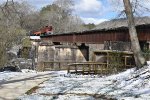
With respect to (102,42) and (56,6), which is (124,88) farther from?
(56,6)

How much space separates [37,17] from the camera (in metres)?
126

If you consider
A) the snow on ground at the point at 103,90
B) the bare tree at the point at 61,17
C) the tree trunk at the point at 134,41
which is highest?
the bare tree at the point at 61,17

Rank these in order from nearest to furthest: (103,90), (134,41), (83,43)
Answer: (103,90), (134,41), (83,43)

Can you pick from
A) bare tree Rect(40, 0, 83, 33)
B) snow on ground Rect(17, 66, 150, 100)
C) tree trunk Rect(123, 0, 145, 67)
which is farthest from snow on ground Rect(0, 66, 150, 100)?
bare tree Rect(40, 0, 83, 33)

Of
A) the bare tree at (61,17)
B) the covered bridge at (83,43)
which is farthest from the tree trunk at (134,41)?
the bare tree at (61,17)

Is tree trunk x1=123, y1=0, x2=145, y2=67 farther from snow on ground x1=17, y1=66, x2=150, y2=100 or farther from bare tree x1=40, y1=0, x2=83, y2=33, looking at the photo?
bare tree x1=40, y1=0, x2=83, y2=33

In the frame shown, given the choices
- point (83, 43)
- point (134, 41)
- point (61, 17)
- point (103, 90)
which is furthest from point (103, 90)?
point (61, 17)

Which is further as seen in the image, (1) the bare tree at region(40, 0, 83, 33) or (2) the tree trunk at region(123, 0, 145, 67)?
(1) the bare tree at region(40, 0, 83, 33)

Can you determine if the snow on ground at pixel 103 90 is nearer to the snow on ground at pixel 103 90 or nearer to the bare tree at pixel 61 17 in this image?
the snow on ground at pixel 103 90

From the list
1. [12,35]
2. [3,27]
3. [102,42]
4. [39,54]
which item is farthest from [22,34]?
[102,42]

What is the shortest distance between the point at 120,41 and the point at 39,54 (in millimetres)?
18212

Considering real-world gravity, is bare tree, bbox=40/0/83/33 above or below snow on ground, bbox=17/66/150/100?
above

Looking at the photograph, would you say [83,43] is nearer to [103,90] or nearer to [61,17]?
[103,90]

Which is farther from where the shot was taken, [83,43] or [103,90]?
[83,43]
